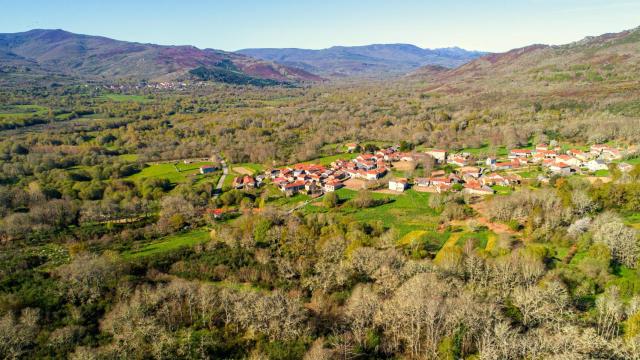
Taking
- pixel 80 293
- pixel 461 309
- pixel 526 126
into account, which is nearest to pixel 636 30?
pixel 526 126

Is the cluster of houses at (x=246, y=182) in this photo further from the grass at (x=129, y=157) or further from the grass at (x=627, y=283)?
the grass at (x=627, y=283)

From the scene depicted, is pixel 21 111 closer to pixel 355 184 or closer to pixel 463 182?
pixel 355 184

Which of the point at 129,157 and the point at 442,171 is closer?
the point at 442,171

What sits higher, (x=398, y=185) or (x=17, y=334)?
(x=398, y=185)

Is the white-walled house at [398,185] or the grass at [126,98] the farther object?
the grass at [126,98]

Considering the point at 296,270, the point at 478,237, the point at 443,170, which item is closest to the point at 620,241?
the point at 478,237

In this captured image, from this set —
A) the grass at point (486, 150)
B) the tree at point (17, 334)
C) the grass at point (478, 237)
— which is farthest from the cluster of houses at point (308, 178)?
the tree at point (17, 334)
